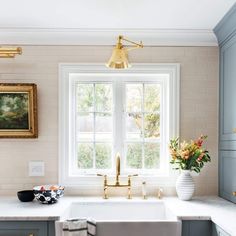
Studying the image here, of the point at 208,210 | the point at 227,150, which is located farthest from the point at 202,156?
the point at 208,210

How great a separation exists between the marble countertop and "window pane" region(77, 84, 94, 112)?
823mm

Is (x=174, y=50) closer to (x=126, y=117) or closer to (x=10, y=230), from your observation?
(x=126, y=117)

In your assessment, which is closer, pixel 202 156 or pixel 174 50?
pixel 202 156

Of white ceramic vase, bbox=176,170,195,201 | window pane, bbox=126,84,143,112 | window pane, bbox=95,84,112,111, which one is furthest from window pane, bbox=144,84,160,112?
white ceramic vase, bbox=176,170,195,201

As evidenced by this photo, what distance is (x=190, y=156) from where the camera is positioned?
9.11ft

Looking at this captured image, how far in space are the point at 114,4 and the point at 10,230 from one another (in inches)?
67.9

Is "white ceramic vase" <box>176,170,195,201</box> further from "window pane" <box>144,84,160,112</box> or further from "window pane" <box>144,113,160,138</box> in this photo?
"window pane" <box>144,84,160,112</box>

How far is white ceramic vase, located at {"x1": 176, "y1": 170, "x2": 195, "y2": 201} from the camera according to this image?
2.79 meters

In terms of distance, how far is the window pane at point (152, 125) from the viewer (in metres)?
3.16

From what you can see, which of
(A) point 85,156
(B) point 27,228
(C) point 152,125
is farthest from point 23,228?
(C) point 152,125

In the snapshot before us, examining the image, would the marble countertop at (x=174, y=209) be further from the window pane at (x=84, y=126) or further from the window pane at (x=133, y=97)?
the window pane at (x=133, y=97)

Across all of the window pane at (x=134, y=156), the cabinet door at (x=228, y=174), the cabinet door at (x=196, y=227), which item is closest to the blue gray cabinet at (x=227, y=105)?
the cabinet door at (x=228, y=174)

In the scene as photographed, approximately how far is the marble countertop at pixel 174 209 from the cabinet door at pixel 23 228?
0.05 m

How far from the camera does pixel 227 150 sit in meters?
2.80
